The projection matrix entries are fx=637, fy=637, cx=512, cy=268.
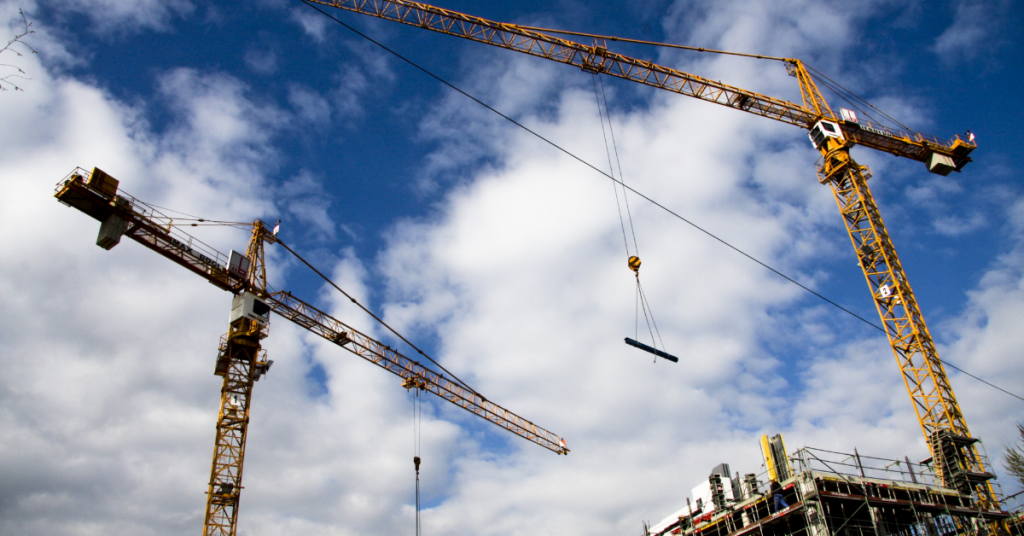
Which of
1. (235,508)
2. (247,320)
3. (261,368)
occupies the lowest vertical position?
(235,508)

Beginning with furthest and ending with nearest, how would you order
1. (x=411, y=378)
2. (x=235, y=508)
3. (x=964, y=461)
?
(x=411, y=378) → (x=235, y=508) → (x=964, y=461)

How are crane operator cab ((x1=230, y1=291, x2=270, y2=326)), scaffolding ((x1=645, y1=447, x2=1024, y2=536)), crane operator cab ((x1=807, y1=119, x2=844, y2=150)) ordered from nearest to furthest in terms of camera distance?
scaffolding ((x1=645, y1=447, x2=1024, y2=536))
crane operator cab ((x1=230, y1=291, x2=270, y2=326))
crane operator cab ((x1=807, y1=119, x2=844, y2=150))

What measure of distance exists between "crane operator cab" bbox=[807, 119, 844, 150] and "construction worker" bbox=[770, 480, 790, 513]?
3174 centimetres

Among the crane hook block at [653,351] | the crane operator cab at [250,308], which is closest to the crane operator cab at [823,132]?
the crane hook block at [653,351]

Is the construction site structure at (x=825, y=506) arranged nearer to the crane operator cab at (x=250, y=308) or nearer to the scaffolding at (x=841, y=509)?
the scaffolding at (x=841, y=509)

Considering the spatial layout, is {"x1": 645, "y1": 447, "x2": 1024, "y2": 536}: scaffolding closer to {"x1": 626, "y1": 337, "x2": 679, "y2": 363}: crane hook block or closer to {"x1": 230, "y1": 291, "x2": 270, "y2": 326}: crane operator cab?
{"x1": 626, "y1": 337, "x2": 679, "y2": 363}: crane hook block

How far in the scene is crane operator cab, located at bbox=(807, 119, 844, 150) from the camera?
5140 cm

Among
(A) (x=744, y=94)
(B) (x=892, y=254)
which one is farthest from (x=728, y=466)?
(A) (x=744, y=94)

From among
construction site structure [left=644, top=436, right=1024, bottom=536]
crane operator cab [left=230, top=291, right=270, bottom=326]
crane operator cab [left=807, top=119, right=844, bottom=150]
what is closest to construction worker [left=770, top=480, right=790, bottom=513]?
construction site structure [left=644, top=436, right=1024, bottom=536]

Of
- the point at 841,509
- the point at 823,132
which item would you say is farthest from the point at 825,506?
the point at 823,132

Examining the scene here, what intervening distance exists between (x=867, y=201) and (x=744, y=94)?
12.8 metres

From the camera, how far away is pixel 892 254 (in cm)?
4894

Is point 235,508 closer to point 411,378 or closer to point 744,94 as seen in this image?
point 411,378

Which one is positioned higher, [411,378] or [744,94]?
Answer: [744,94]
